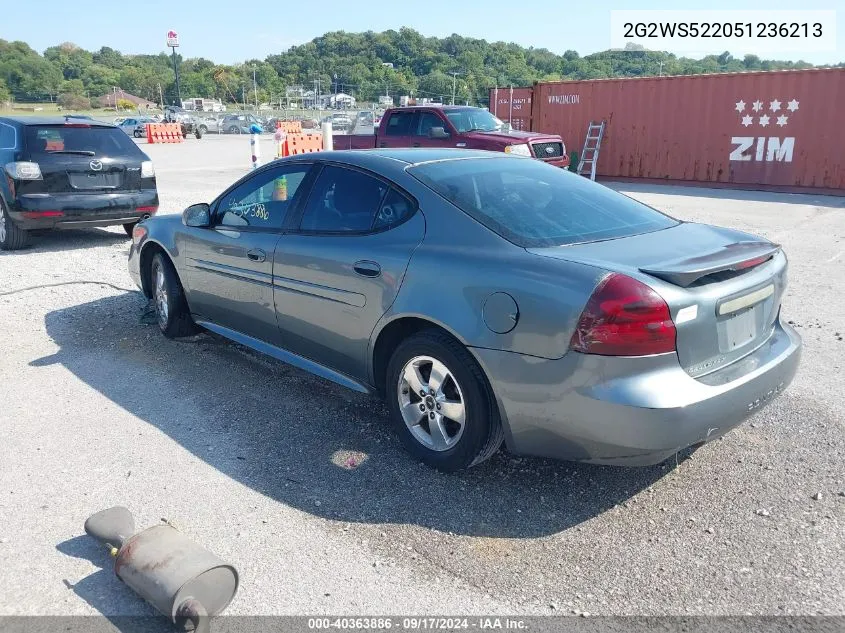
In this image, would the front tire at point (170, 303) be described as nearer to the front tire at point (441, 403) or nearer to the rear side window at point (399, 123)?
the front tire at point (441, 403)

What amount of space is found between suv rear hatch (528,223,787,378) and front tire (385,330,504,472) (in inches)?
25.6

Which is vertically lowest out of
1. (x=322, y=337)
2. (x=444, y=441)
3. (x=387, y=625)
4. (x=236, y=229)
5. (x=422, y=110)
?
(x=387, y=625)

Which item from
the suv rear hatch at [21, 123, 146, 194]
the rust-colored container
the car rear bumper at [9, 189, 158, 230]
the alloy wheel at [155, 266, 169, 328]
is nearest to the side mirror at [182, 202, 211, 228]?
the alloy wheel at [155, 266, 169, 328]

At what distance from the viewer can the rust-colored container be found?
21.2 meters

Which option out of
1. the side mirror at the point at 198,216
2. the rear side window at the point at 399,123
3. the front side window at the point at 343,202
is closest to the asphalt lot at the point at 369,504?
the side mirror at the point at 198,216

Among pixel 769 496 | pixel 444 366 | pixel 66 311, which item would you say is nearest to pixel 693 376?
pixel 769 496

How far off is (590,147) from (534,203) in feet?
53.1

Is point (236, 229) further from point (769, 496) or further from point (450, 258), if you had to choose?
point (769, 496)

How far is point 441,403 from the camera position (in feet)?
11.1

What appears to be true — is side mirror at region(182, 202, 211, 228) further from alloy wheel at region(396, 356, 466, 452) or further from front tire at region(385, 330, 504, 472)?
alloy wheel at region(396, 356, 466, 452)

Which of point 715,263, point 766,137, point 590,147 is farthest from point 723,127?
point 715,263

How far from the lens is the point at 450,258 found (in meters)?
3.30

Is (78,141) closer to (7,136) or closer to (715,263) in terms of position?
(7,136)

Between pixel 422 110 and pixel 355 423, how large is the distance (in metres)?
11.3
